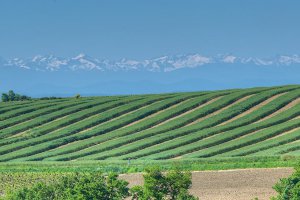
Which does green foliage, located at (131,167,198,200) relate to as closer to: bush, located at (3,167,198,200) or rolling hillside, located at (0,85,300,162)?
bush, located at (3,167,198,200)

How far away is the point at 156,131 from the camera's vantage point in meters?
119

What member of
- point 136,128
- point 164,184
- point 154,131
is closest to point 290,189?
point 164,184

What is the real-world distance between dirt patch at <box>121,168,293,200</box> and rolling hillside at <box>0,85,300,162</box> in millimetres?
12453

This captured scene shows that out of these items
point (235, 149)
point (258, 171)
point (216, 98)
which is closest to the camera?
point (258, 171)

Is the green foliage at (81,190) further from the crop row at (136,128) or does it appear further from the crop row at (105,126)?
the crop row at (105,126)

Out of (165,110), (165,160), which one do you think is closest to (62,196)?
(165,160)

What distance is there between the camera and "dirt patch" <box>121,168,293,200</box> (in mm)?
73938

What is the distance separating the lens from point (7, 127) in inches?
5251

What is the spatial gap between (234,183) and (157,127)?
43.6 meters

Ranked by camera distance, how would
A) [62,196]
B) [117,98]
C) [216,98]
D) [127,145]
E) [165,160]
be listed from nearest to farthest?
[62,196] → [165,160] → [127,145] → [216,98] → [117,98]

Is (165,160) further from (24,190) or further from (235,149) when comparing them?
(24,190)

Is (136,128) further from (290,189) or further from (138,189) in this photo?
(290,189)

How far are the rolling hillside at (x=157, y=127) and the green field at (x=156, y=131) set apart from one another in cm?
12

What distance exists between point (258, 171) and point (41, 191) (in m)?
26.5
